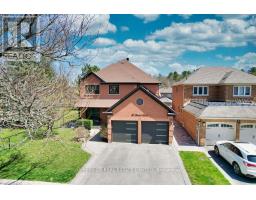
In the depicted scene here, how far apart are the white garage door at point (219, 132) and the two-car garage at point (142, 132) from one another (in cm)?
281

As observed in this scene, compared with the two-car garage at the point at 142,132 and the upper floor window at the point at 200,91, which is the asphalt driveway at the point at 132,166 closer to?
the two-car garage at the point at 142,132

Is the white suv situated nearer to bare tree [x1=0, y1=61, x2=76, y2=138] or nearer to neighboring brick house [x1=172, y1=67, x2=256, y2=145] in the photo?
neighboring brick house [x1=172, y1=67, x2=256, y2=145]

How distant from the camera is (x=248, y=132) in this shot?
1548 centimetres

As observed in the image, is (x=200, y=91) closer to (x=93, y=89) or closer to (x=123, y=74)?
(x=123, y=74)

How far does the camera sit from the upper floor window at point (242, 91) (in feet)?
68.1

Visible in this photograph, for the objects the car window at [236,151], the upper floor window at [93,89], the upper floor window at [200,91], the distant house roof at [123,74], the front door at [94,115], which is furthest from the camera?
the upper floor window at [200,91]

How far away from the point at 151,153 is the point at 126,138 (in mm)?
2765

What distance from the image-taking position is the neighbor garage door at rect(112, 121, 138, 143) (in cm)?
1611

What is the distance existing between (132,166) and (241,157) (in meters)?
5.26

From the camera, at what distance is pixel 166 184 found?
9.78 metres

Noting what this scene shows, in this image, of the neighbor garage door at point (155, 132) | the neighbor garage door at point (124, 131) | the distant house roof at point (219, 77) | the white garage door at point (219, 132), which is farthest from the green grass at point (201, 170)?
the distant house roof at point (219, 77)

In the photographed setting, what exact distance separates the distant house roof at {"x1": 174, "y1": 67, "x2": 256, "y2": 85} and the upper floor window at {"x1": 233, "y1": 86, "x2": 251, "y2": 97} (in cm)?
57

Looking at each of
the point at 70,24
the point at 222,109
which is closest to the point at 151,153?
the point at 222,109
